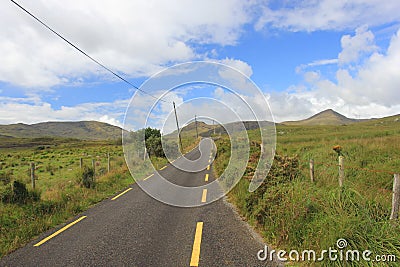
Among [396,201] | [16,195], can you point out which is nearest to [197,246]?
[396,201]

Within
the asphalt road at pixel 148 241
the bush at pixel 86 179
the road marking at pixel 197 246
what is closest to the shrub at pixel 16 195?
the asphalt road at pixel 148 241

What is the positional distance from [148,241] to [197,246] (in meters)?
1.02

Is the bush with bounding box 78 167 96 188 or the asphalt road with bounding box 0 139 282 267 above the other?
the bush with bounding box 78 167 96 188

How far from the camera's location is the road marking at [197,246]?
4.11 metres

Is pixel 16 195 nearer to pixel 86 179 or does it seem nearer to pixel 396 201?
pixel 86 179

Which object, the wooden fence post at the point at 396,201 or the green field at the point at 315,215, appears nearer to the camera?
the green field at the point at 315,215

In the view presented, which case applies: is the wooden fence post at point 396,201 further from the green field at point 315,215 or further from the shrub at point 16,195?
the shrub at point 16,195

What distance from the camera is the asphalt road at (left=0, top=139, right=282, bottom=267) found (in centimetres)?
429

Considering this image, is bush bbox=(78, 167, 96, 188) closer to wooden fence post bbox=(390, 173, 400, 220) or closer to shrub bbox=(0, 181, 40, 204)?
shrub bbox=(0, 181, 40, 204)

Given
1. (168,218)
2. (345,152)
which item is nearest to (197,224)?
(168,218)

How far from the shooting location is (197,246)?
4746 mm

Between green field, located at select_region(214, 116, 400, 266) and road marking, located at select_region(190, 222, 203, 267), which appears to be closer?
green field, located at select_region(214, 116, 400, 266)

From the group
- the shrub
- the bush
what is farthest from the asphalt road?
the bush

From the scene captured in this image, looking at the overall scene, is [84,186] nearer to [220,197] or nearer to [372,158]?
[220,197]
